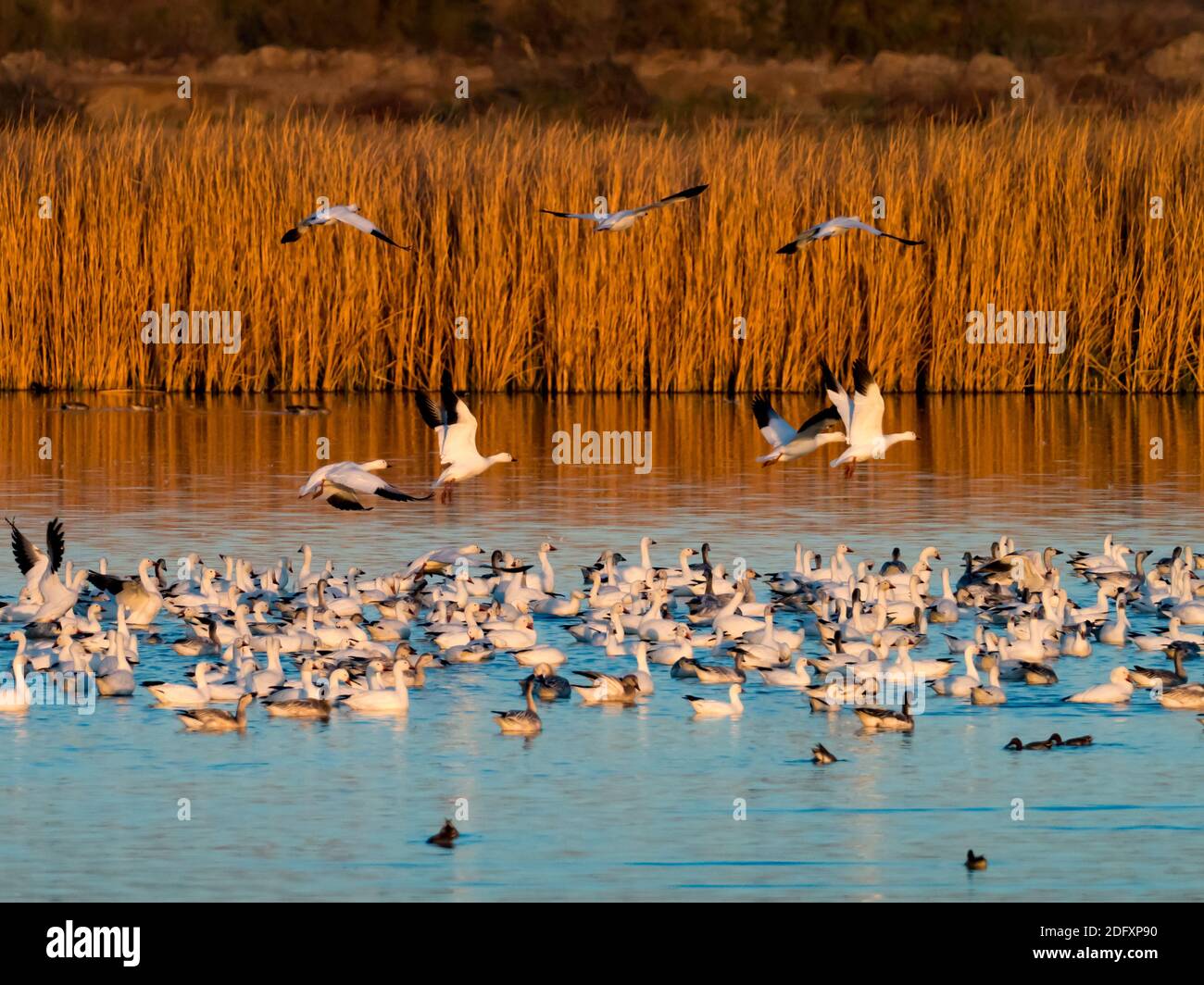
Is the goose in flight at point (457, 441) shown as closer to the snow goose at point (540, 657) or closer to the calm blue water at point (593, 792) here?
the calm blue water at point (593, 792)

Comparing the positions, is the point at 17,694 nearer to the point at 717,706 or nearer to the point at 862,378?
the point at 717,706

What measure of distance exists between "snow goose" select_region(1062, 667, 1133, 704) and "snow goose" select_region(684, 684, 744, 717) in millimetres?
1692

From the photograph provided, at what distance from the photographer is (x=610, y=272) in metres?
28.3

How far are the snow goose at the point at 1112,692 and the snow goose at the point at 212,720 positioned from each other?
4.12m

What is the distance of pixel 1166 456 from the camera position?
23031mm

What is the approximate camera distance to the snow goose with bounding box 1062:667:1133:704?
1181cm

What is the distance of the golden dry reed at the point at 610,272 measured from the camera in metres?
28.1

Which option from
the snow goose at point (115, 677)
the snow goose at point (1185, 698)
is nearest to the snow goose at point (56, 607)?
the snow goose at point (115, 677)

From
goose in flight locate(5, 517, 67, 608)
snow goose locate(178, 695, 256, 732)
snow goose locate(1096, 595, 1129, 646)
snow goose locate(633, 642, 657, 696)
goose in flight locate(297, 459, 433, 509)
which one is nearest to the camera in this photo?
snow goose locate(178, 695, 256, 732)

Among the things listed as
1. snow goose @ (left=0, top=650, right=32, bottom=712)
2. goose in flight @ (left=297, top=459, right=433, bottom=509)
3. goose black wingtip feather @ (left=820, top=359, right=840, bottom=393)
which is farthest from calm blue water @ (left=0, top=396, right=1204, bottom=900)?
goose black wingtip feather @ (left=820, top=359, right=840, bottom=393)

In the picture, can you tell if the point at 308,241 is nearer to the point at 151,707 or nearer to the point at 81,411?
the point at 81,411

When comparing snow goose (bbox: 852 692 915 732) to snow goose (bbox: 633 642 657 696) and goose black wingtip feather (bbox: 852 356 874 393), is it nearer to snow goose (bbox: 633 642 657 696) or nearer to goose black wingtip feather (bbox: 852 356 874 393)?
snow goose (bbox: 633 642 657 696)

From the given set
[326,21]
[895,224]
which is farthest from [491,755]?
[326,21]

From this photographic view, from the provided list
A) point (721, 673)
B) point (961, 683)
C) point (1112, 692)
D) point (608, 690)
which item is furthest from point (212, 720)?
point (1112, 692)
